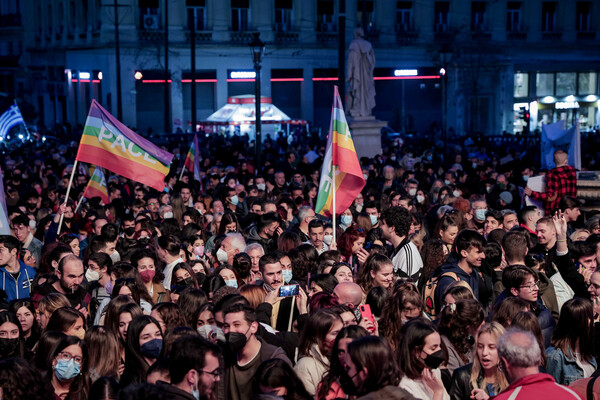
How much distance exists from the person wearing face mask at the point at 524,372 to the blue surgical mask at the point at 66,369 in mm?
2751

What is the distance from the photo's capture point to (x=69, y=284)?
8508 mm

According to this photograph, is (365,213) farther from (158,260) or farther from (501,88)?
(501,88)

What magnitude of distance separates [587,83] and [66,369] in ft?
180

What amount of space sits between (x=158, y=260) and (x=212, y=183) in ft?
27.8

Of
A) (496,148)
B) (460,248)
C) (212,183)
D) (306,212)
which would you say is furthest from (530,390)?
(496,148)

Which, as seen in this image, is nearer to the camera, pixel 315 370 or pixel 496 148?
pixel 315 370

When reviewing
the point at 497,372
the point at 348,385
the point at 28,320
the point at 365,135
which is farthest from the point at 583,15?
the point at 348,385

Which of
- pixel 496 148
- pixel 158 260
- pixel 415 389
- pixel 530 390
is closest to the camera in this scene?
pixel 530 390

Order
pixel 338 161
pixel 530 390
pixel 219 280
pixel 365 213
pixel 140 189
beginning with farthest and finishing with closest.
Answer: pixel 140 189 → pixel 365 213 → pixel 338 161 → pixel 219 280 → pixel 530 390

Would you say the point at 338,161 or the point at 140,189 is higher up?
the point at 338,161

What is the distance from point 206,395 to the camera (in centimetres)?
529

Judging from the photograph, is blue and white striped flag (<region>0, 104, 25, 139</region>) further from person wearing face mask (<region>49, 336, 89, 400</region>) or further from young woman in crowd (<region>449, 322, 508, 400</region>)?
young woman in crowd (<region>449, 322, 508, 400</region>)

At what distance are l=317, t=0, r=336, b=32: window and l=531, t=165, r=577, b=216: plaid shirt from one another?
40.7 metres

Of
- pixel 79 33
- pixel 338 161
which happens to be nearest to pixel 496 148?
pixel 338 161
